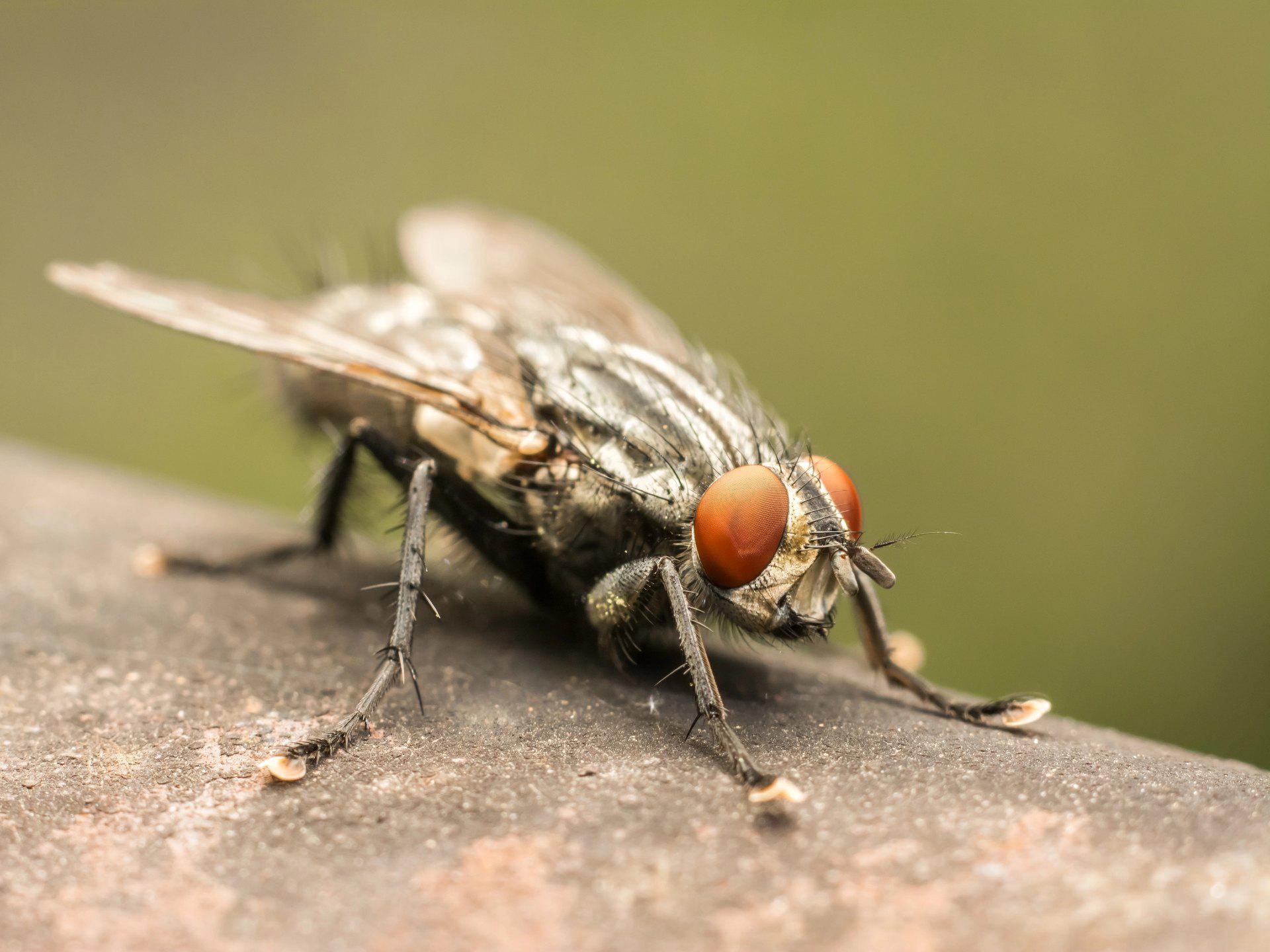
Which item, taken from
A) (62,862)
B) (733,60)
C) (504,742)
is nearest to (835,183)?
(733,60)

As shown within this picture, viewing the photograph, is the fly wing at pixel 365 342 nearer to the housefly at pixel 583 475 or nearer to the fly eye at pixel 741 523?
the housefly at pixel 583 475

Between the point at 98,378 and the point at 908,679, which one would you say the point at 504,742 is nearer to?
the point at 908,679

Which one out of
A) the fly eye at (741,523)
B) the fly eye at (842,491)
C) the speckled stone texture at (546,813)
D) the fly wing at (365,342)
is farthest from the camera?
the fly wing at (365,342)

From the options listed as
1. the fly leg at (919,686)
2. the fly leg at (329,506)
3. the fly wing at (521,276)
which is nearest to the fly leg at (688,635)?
the fly leg at (919,686)

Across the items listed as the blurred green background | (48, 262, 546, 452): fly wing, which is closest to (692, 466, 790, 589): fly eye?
(48, 262, 546, 452): fly wing

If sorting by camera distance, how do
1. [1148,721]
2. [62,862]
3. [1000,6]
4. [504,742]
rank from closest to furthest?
[62,862] < [504,742] < [1148,721] < [1000,6]

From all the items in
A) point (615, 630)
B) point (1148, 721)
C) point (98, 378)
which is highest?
point (615, 630)
